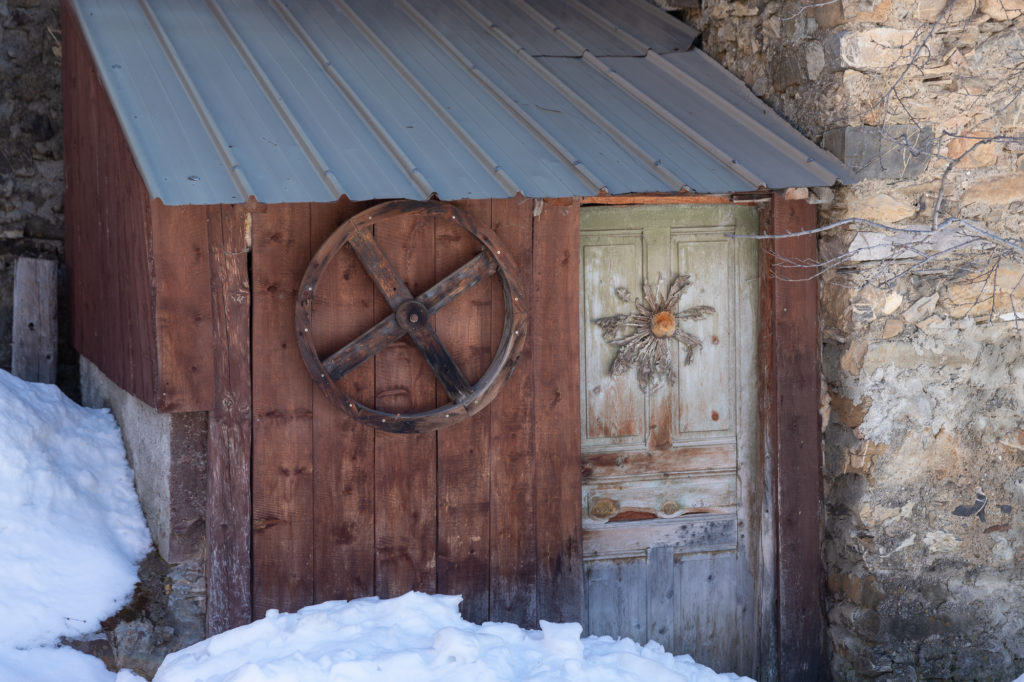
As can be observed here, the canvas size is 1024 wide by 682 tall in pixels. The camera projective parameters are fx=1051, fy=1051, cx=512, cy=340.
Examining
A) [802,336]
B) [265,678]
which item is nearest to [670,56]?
[802,336]

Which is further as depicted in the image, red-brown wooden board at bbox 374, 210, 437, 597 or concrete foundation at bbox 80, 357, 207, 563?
red-brown wooden board at bbox 374, 210, 437, 597

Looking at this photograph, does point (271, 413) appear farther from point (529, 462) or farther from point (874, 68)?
point (874, 68)

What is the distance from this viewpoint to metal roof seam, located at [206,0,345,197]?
3441 millimetres

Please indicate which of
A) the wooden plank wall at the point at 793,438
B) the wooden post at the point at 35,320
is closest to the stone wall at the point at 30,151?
the wooden post at the point at 35,320

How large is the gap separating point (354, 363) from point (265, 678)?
3.97ft

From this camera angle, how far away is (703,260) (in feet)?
Result: 15.2

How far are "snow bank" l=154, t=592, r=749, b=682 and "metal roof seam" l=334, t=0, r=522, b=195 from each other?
1472mm

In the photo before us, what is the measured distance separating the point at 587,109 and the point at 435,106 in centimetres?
64

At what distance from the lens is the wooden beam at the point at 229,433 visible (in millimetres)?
3730

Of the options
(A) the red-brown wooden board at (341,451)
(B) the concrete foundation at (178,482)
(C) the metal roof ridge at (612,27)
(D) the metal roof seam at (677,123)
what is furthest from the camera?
(C) the metal roof ridge at (612,27)

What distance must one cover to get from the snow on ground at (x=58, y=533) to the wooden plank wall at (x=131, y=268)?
345 mm

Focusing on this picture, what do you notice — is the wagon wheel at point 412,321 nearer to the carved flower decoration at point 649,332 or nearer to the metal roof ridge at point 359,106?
the metal roof ridge at point 359,106

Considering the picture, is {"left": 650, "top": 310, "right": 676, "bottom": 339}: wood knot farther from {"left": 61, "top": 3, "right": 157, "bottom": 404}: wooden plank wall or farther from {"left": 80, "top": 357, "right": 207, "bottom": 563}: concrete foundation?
{"left": 61, "top": 3, "right": 157, "bottom": 404}: wooden plank wall

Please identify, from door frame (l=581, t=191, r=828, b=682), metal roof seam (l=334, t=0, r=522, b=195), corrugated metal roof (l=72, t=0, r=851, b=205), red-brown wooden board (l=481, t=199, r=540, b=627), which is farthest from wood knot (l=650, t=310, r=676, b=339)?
metal roof seam (l=334, t=0, r=522, b=195)
